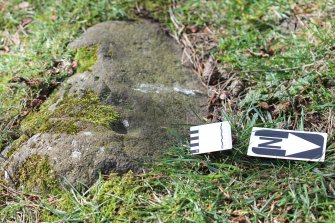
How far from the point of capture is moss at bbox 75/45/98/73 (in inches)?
127

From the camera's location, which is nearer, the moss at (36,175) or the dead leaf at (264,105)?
the moss at (36,175)

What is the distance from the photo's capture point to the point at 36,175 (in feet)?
8.60

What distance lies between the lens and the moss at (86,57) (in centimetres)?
323

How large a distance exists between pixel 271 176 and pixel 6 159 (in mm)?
1399

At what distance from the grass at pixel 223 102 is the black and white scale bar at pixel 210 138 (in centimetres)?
6

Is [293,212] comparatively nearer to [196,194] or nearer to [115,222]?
[196,194]

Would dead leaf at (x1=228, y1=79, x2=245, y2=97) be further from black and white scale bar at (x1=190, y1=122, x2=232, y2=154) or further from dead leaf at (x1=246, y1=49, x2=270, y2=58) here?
black and white scale bar at (x1=190, y1=122, x2=232, y2=154)

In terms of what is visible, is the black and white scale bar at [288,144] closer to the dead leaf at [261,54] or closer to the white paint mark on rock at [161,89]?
the white paint mark on rock at [161,89]

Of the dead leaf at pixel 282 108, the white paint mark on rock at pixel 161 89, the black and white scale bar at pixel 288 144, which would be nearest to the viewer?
the black and white scale bar at pixel 288 144

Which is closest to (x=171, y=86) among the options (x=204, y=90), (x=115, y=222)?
(x=204, y=90)

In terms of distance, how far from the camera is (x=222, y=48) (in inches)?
139

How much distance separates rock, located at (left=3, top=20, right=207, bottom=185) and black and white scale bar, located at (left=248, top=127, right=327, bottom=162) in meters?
0.44

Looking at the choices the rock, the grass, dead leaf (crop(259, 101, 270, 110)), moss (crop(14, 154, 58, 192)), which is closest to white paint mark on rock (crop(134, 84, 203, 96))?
the rock

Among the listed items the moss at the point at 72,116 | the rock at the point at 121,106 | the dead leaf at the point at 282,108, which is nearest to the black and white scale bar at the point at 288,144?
the dead leaf at the point at 282,108
